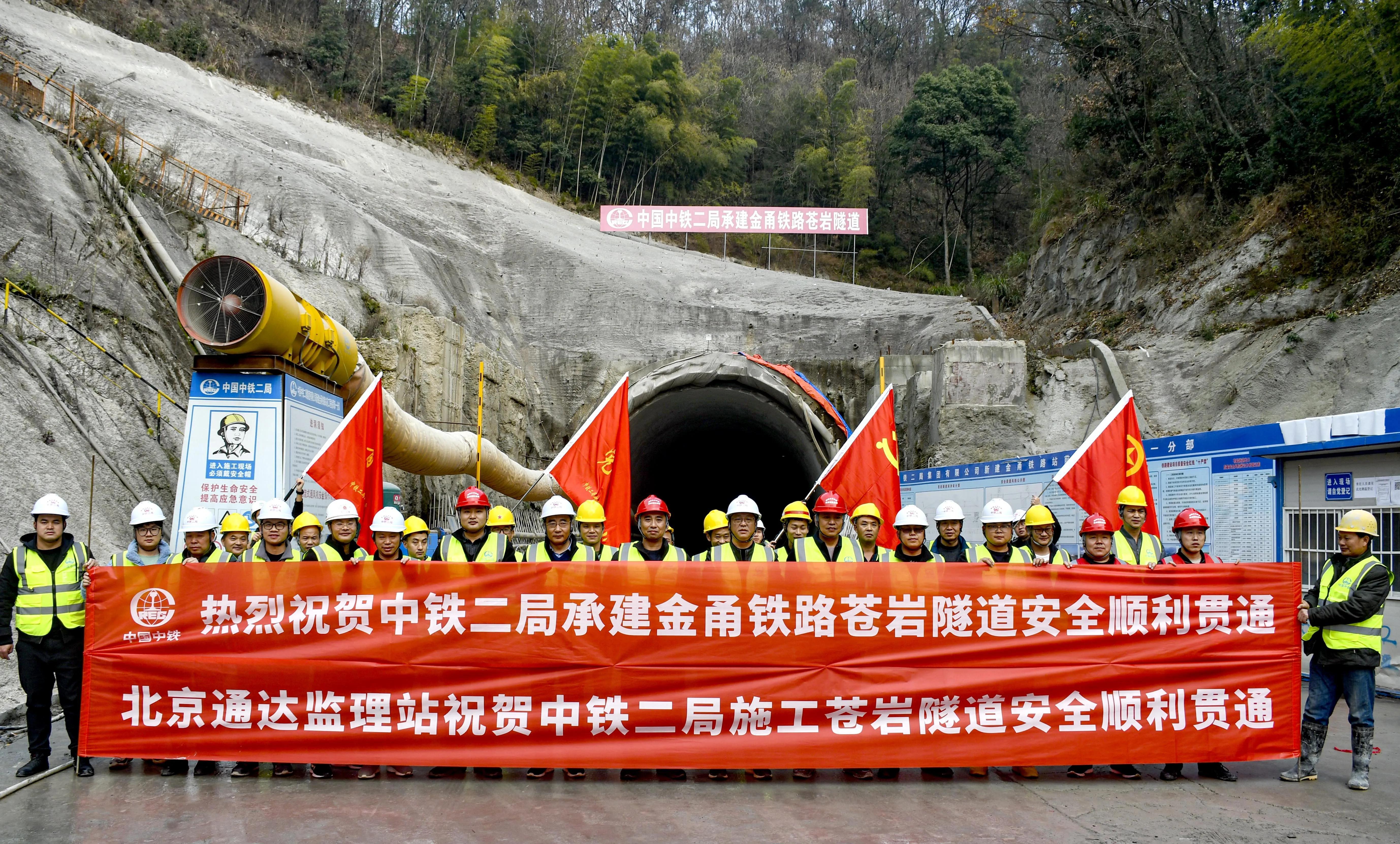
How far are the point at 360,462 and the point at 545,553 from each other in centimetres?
216

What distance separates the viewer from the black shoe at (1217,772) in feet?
19.2

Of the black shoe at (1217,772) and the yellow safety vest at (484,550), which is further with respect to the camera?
the yellow safety vest at (484,550)

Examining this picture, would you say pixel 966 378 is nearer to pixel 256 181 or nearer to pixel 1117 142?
pixel 1117 142

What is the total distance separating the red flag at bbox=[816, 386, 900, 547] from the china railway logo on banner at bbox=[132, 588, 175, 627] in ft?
16.5

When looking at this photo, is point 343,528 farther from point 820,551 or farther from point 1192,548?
point 1192,548

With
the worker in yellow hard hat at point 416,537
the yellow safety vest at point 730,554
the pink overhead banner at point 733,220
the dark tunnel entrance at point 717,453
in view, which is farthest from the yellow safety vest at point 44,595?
the pink overhead banner at point 733,220

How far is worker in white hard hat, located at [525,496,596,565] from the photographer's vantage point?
6328mm

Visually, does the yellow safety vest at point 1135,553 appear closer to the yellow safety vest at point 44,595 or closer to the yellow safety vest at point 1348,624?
the yellow safety vest at point 1348,624

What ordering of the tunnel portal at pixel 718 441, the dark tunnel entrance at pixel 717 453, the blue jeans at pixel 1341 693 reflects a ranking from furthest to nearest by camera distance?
the dark tunnel entrance at pixel 717 453
the tunnel portal at pixel 718 441
the blue jeans at pixel 1341 693

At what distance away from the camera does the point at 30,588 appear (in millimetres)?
5656

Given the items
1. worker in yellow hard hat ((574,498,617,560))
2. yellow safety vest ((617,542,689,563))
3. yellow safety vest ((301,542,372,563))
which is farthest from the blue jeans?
yellow safety vest ((301,542,372,563))

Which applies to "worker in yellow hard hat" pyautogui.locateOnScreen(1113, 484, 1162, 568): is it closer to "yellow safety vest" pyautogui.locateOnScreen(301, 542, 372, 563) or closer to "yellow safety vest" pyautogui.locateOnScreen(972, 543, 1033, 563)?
"yellow safety vest" pyautogui.locateOnScreen(972, 543, 1033, 563)

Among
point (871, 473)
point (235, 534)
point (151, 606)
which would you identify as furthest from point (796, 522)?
point (151, 606)

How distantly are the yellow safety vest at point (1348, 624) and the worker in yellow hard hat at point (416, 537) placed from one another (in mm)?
6270
